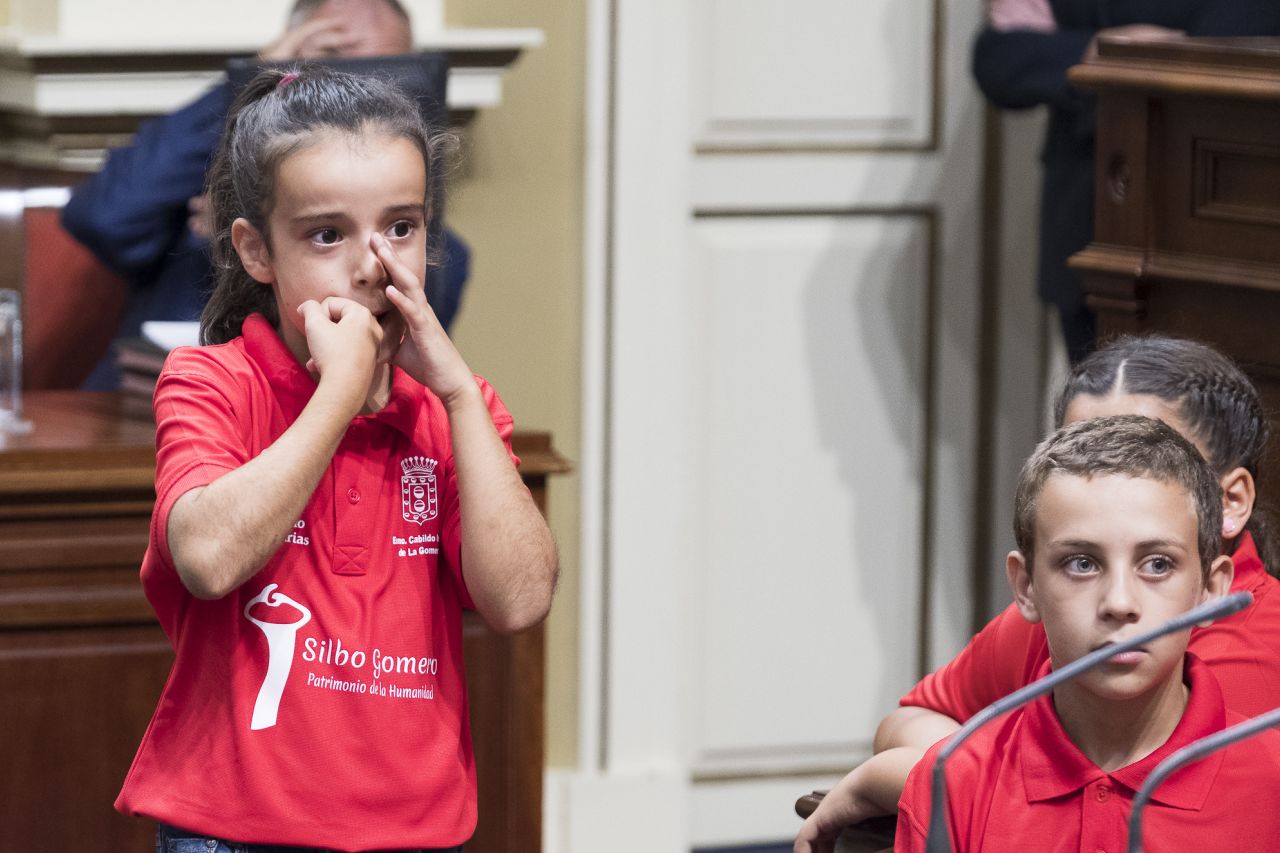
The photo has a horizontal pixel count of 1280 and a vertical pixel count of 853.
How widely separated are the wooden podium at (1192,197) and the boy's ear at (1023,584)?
627mm

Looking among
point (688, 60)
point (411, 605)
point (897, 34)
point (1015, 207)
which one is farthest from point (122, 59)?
point (411, 605)

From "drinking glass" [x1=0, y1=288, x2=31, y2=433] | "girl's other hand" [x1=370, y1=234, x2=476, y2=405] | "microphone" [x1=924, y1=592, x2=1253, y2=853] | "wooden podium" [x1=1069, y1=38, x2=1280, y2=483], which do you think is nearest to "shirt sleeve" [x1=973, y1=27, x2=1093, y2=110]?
"wooden podium" [x1=1069, y1=38, x2=1280, y2=483]

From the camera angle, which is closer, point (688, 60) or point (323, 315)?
point (323, 315)

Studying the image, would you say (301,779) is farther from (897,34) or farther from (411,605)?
(897,34)

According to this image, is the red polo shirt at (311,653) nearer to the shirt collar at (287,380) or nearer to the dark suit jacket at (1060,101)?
the shirt collar at (287,380)

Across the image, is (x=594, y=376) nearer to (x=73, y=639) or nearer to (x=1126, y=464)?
(x=73, y=639)

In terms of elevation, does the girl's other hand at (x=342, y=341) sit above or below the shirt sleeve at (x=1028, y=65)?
below

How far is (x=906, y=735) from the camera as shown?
1.64 meters

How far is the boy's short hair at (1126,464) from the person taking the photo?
1.30 m

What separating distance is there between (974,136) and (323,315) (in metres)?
2.33

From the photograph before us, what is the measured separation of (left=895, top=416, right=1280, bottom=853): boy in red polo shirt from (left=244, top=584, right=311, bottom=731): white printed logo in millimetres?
436

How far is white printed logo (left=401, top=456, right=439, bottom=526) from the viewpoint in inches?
55.2

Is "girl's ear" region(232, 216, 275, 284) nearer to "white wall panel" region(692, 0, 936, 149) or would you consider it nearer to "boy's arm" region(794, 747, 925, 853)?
"boy's arm" region(794, 747, 925, 853)

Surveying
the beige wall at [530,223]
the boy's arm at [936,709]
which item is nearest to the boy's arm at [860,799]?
the boy's arm at [936,709]
